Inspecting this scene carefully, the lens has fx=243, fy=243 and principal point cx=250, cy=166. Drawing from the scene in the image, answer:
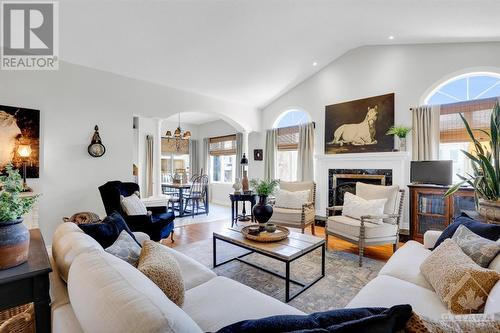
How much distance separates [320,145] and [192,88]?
2.96 meters

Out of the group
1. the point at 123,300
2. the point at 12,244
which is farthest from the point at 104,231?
the point at 123,300

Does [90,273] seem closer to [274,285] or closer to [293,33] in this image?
[274,285]

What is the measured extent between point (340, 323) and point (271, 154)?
541 cm

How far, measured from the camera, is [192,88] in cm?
497

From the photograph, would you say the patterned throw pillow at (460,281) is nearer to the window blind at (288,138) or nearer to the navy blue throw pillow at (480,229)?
the navy blue throw pillow at (480,229)

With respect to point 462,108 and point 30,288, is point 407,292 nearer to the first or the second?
point 30,288

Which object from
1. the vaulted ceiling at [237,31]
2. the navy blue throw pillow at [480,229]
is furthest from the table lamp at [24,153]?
the navy blue throw pillow at [480,229]

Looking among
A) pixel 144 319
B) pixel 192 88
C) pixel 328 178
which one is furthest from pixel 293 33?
pixel 144 319

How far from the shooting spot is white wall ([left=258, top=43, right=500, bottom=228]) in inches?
145

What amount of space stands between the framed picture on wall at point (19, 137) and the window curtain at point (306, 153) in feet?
15.3

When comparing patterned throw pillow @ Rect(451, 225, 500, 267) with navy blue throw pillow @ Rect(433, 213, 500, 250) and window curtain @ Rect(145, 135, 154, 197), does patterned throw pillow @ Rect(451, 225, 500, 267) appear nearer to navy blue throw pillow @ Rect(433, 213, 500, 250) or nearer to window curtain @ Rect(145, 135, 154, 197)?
navy blue throw pillow @ Rect(433, 213, 500, 250)

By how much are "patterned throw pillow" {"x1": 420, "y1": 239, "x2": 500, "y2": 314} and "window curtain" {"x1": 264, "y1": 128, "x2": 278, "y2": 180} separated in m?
4.51

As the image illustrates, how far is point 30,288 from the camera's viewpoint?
3.73 feet

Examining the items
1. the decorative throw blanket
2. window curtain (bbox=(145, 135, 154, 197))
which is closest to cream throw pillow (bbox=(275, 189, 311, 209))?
the decorative throw blanket
